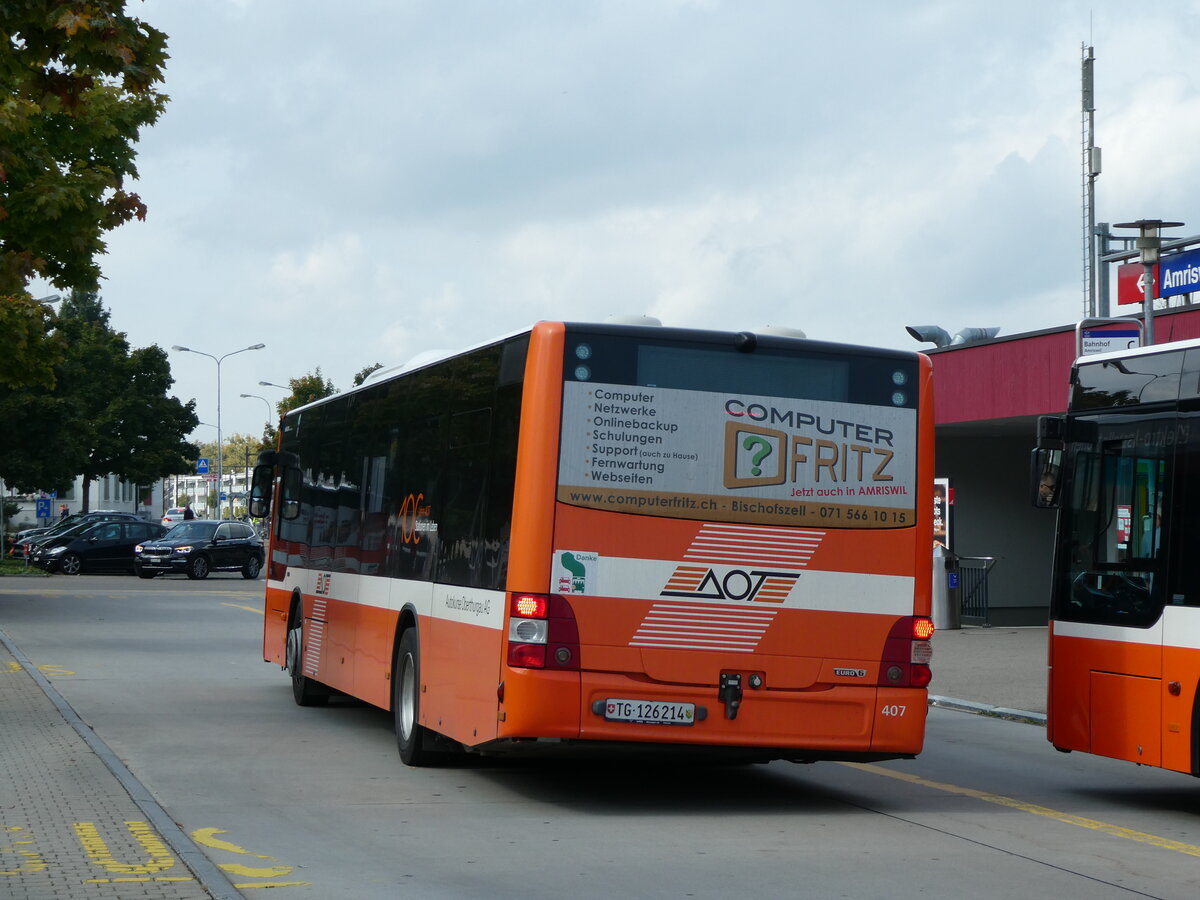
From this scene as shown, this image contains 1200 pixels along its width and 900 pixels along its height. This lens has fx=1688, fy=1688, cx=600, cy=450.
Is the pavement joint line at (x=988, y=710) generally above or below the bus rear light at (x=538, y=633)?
below

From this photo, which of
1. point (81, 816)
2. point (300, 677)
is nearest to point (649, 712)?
point (81, 816)

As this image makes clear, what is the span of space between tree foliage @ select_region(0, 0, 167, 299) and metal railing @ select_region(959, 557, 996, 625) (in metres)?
14.6

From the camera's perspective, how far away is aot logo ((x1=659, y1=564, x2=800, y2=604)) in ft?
31.6

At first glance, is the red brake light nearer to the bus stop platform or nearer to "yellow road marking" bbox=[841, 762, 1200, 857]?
the bus stop platform

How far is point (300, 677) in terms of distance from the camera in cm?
1569

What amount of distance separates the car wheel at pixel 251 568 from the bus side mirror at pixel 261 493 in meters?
30.1

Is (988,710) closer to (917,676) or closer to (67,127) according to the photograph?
(917,676)

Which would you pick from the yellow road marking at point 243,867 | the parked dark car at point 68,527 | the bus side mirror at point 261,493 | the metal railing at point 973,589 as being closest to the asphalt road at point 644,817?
the yellow road marking at point 243,867

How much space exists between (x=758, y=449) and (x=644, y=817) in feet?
7.27

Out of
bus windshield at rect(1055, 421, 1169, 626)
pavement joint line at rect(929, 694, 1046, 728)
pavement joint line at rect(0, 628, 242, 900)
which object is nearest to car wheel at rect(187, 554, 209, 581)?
pavement joint line at rect(0, 628, 242, 900)

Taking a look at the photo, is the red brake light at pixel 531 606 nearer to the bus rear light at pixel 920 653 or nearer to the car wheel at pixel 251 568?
the bus rear light at pixel 920 653

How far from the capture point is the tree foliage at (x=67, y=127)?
9.55m

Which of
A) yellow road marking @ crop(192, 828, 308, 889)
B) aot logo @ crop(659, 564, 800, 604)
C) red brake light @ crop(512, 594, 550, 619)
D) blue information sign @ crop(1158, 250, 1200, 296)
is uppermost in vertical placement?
blue information sign @ crop(1158, 250, 1200, 296)

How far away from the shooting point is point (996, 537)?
28.4 m
